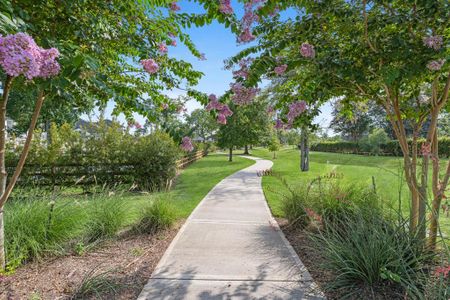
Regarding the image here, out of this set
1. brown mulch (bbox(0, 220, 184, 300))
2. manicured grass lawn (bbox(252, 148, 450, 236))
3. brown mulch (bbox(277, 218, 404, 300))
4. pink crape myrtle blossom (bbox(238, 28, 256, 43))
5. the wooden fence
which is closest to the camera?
brown mulch (bbox(277, 218, 404, 300))

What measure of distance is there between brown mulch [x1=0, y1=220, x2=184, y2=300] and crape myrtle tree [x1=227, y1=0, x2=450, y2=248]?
2.44m

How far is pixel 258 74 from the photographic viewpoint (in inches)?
107

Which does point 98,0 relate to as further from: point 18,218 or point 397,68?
point 397,68

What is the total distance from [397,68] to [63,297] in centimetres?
374

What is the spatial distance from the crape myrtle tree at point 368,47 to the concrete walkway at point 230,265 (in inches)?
59.0

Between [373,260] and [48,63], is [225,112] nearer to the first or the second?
[48,63]

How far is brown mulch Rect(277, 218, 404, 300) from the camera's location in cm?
256

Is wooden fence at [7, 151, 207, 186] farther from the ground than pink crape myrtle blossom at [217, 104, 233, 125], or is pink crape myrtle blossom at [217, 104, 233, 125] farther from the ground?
pink crape myrtle blossom at [217, 104, 233, 125]

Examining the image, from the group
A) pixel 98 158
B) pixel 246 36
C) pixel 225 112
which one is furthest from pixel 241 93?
pixel 98 158

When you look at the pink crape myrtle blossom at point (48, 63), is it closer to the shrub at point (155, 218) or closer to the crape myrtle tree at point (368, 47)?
the crape myrtle tree at point (368, 47)

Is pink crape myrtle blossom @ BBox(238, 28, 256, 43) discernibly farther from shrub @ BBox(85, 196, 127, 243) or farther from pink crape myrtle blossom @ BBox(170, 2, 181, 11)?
shrub @ BBox(85, 196, 127, 243)

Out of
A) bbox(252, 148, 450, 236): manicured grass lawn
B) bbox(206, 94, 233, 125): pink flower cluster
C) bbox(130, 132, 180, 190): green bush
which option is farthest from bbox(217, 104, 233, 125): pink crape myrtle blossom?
bbox(130, 132, 180, 190): green bush

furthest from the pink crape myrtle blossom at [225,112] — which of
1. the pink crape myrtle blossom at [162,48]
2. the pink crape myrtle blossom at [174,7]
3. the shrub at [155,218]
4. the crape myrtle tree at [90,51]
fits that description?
the shrub at [155,218]

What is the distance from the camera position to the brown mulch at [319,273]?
8.41 feet
